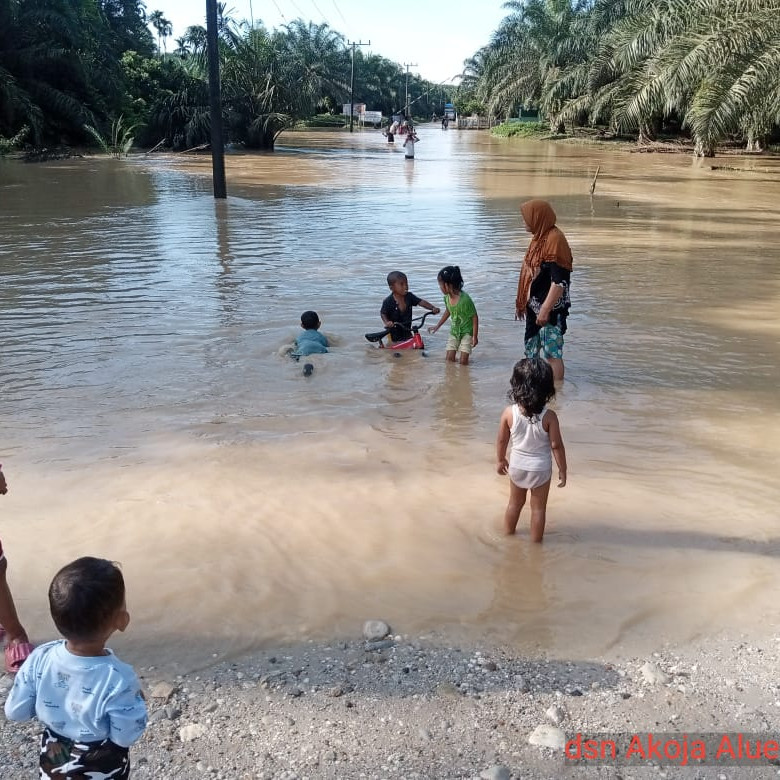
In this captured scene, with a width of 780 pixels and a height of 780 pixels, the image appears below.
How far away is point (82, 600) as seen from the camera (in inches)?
80.6

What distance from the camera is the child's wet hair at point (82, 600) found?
6.68 ft

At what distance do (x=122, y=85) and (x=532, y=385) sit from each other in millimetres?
41340

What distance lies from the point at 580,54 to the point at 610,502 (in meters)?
55.4

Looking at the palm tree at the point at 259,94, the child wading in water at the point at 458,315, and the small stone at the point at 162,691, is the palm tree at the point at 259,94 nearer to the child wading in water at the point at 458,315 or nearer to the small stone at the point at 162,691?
the child wading in water at the point at 458,315

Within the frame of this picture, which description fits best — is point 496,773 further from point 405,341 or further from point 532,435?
point 405,341

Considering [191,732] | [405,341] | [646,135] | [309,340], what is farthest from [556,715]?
[646,135]

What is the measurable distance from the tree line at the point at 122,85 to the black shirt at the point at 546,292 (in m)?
30.9

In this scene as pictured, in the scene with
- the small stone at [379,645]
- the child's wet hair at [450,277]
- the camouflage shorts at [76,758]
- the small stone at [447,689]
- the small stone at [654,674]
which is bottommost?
the small stone at [379,645]

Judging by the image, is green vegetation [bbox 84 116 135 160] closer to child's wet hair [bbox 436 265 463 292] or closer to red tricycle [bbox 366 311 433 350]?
red tricycle [bbox 366 311 433 350]

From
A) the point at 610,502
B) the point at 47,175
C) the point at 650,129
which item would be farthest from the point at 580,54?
the point at 610,502

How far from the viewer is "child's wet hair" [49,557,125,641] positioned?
204 centimetres

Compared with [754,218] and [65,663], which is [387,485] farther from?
[754,218]

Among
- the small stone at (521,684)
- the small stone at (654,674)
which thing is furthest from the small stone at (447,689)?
the small stone at (654,674)

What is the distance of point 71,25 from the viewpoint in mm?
34469
